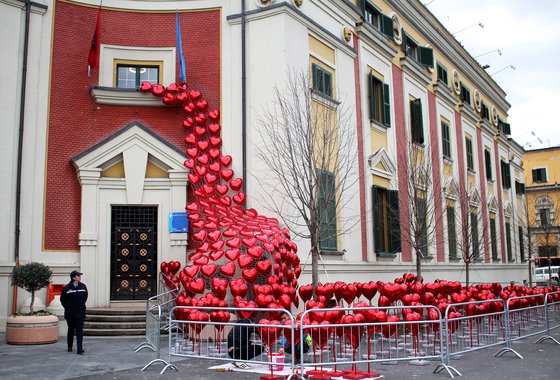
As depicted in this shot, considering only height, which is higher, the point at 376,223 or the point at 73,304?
the point at 376,223

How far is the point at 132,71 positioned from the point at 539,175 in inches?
2027

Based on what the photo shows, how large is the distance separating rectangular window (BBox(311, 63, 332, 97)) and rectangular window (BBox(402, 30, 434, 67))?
808 cm

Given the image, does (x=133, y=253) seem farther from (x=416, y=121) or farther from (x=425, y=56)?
(x=425, y=56)

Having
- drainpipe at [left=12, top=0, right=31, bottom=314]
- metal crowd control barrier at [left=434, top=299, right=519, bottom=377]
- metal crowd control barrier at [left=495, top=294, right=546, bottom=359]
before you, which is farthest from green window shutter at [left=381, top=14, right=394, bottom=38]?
metal crowd control barrier at [left=434, top=299, right=519, bottom=377]

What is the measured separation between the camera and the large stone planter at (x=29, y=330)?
12.5 m

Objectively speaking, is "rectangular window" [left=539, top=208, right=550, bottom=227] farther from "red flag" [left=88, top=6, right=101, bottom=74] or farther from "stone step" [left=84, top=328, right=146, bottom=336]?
"red flag" [left=88, top=6, right=101, bottom=74]

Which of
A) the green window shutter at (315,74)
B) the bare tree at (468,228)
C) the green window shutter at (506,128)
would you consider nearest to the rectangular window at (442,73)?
the bare tree at (468,228)

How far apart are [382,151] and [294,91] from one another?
6006 millimetres

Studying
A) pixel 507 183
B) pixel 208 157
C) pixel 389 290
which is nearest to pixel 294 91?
pixel 208 157

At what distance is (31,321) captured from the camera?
41.2 ft

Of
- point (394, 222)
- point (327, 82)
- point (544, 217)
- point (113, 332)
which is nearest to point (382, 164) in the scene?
point (394, 222)

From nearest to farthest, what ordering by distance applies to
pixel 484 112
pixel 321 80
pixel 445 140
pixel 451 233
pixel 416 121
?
1. pixel 321 80
2. pixel 416 121
3. pixel 451 233
4. pixel 445 140
5. pixel 484 112

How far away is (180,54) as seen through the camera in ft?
51.6

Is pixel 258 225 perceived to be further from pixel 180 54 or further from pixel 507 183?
pixel 507 183
